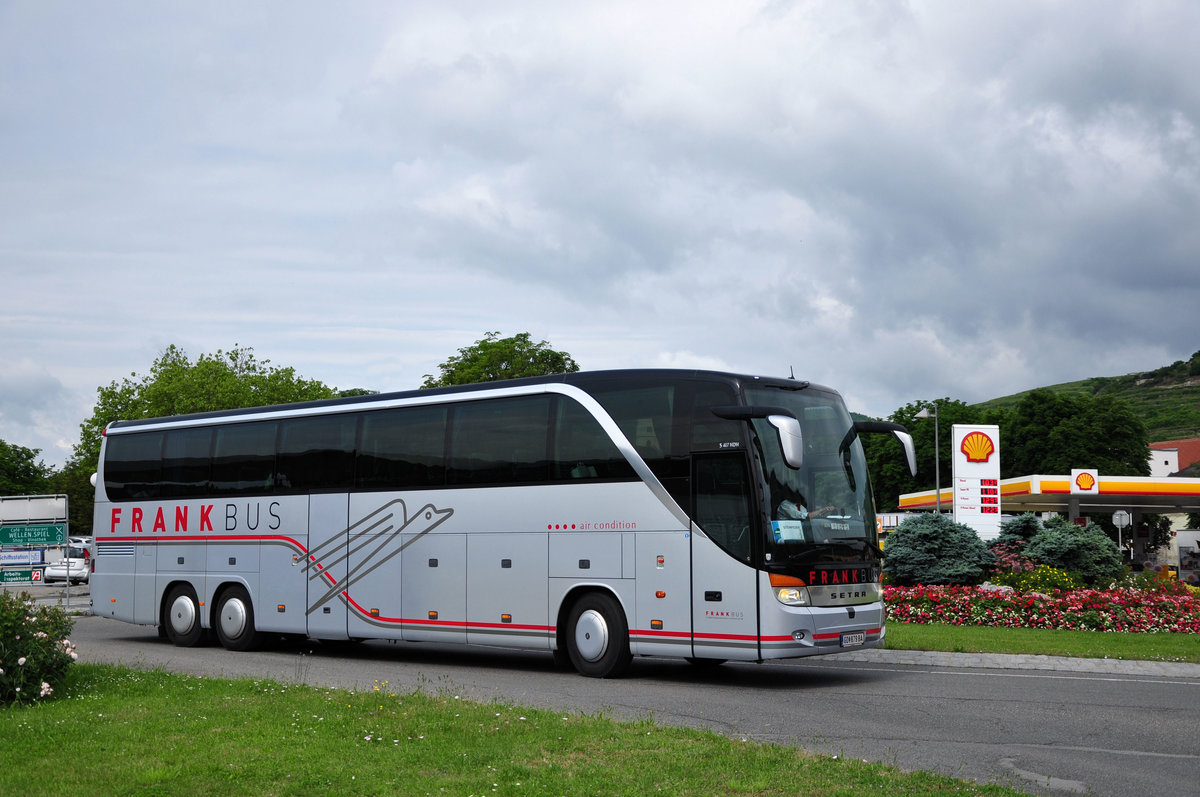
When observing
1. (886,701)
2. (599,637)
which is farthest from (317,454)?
(886,701)

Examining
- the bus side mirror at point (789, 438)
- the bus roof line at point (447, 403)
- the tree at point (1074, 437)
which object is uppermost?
the tree at point (1074, 437)

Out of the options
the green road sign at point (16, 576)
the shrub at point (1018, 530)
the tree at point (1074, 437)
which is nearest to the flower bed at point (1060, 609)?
the shrub at point (1018, 530)

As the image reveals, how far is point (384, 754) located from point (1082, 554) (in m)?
20.0

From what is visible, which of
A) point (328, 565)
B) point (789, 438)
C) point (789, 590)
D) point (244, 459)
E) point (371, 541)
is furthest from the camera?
point (244, 459)

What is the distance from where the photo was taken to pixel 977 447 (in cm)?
3278

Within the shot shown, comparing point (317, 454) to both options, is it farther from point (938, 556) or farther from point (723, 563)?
point (938, 556)

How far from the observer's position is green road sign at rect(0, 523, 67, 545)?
30781mm

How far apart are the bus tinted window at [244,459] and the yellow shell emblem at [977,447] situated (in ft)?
67.5

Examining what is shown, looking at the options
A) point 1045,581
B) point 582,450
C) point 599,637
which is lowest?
point 599,637

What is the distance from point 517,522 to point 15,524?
20969 mm

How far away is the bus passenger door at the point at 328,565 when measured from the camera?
1777 cm

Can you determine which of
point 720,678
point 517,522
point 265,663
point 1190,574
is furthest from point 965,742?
point 1190,574

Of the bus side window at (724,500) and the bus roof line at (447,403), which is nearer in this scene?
the bus side window at (724,500)

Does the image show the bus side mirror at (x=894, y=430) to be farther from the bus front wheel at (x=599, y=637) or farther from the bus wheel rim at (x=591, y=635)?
the bus wheel rim at (x=591, y=635)
